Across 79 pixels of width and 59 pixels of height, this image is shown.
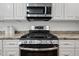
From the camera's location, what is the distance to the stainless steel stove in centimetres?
114

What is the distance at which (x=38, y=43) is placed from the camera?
46.6 inches

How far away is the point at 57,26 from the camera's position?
4.75 ft

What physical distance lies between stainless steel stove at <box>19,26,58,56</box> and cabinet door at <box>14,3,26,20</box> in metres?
0.20

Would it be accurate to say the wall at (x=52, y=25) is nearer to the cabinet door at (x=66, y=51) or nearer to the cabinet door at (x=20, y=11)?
the cabinet door at (x=20, y=11)

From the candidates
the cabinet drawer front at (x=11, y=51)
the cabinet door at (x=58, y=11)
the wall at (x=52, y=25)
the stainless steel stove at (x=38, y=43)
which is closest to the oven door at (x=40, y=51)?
the stainless steel stove at (x=38, y=43)

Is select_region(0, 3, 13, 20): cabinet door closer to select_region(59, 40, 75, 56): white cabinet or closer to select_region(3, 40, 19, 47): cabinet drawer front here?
select_region(3, 40, 19, 47): cabinet drawer front

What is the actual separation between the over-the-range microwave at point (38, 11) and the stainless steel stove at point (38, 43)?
10 centimetres

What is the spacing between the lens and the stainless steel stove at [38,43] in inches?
44.8

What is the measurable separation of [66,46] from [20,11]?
1.71ft

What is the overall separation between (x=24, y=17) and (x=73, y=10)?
0.47 m

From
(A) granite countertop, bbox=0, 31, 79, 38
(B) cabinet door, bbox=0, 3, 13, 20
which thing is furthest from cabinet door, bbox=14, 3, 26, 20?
(A) granite countertop, bbox=0, 31, 79, 38

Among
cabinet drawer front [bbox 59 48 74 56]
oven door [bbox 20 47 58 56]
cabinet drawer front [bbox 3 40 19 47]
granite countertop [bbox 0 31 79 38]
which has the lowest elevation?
cabinet drawer front [bbox 59 48 74 56]

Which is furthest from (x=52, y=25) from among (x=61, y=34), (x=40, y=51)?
(x=40, y=51)

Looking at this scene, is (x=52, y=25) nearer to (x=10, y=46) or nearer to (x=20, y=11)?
(x=20, y=11)
